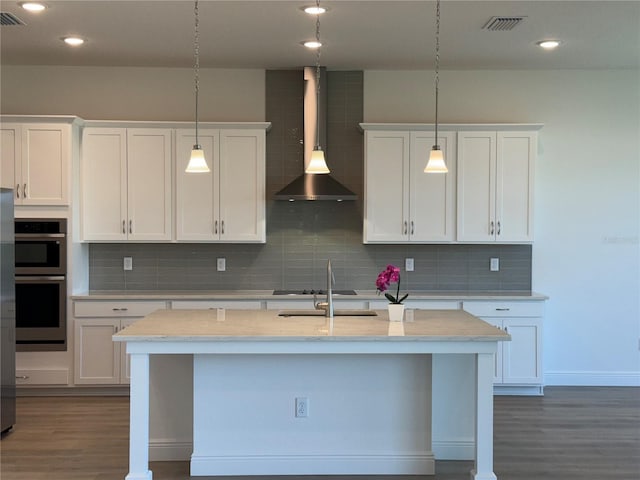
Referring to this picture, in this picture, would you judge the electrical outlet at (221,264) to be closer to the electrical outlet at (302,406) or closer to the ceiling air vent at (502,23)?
the electrical outlet at (302,406)

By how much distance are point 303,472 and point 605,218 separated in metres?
3.96

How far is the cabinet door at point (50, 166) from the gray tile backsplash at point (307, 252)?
0.74 m

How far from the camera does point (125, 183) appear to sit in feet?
19.5

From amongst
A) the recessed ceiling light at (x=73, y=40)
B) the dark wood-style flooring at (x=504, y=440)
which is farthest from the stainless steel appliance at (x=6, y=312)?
the recessed ceiling light at (x=73, y=40)

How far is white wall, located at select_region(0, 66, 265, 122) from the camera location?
20.3 feet

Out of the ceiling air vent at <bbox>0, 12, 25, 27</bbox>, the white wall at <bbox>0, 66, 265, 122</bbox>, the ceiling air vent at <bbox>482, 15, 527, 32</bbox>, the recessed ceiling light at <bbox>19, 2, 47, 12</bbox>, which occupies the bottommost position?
the white wall at <bbox>0, 66, 265, 122</bbox>

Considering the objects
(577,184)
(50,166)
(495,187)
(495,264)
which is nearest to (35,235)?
(50,166)

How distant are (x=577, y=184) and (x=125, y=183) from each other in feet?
13.5

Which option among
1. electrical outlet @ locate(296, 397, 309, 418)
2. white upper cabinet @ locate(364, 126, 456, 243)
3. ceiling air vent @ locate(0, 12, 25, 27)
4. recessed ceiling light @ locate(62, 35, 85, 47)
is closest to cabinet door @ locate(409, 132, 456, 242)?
white upper cabinet @ locate(364, 126, 456, 243)

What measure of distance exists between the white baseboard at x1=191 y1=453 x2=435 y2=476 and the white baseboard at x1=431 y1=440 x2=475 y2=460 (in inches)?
7.5

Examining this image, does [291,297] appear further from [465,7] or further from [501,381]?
[465,7]

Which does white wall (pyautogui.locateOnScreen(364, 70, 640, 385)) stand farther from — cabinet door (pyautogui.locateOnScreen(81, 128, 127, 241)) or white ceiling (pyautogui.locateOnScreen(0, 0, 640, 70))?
cabinet door (pyautogui.locateOnScreen(81, 128, 127, 241))

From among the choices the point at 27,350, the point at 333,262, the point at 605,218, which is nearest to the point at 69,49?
the point at 27,350

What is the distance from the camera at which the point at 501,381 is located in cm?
586
